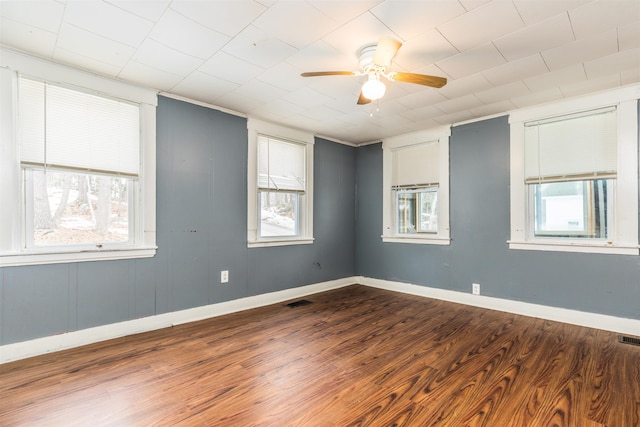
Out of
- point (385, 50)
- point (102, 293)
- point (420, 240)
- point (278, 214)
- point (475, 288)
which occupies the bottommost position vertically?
point (475, 288)

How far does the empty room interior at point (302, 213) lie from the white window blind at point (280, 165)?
0.03 m

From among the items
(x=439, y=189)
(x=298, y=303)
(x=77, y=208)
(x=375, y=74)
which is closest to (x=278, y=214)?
(x=298, y=303)

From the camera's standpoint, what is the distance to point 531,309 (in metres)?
3.47

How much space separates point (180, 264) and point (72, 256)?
93 cm

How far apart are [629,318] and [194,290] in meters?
4.48

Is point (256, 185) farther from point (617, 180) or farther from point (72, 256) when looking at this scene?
point (617, 180)

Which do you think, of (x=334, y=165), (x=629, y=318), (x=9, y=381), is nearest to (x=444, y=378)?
(x=629, y=318)

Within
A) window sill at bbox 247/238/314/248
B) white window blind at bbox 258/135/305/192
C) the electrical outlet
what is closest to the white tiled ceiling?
white window blind at bbox 258/135/305/192

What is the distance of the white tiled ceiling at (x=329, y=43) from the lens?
186 cm

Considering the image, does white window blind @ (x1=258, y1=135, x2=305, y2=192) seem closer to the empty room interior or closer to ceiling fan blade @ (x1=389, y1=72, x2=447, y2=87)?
the empty room interior

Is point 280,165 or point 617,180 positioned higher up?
point 280,165

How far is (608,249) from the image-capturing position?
304 cm

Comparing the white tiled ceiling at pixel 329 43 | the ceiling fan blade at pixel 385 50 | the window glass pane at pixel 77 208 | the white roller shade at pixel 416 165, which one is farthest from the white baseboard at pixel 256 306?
the ceiling fan blade at pixel 385 50

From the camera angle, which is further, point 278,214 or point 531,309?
point 278,214
